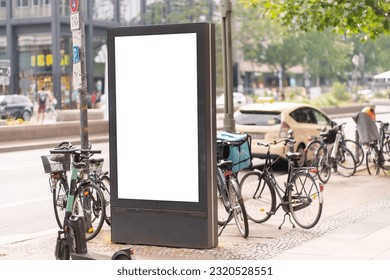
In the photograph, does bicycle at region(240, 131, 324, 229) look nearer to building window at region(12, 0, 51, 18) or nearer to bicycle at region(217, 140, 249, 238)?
bicycle at region(217, 140, 249, 238)

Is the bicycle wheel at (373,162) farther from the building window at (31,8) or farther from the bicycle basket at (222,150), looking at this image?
the building window at (31,8)

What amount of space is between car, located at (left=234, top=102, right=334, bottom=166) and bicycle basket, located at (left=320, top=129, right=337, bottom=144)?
183cm

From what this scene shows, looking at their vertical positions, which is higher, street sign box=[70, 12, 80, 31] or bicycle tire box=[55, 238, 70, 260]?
street sign box=[70, 12, 80, 31]

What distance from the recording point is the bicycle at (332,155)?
16406 millimetres

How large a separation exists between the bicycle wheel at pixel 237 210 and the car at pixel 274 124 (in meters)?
8.75

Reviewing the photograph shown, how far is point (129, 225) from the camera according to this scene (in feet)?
31.2

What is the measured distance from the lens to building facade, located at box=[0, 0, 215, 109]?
58719 mm

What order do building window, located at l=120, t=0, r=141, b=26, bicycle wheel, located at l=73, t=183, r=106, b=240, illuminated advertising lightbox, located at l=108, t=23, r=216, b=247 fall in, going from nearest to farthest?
illuminated advertising lightbox, located at l=108, t=23, r=216, b=247 → bicycle wheel, located at l=73, t=183, r=106, b=240 → building window, located at l=120, t=0, r=141, b=26

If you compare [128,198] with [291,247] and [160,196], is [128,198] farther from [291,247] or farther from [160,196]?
[291,247]

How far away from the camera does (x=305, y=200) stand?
10758mm

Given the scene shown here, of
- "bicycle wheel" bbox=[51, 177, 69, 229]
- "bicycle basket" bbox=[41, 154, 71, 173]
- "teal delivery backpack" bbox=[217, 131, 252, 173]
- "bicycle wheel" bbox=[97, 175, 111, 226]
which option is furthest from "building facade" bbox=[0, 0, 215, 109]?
"bicycle basket" bbox=[41, 154, 71, 173]

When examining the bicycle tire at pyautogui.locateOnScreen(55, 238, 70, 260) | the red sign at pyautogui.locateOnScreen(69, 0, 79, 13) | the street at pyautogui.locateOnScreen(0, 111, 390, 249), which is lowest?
the street at pyautogui.locateOnScreen(0, 111, 390, 249)

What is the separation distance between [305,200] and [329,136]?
640cm

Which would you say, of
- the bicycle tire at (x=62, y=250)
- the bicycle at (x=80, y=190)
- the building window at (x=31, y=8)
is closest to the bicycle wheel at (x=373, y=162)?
the bicycle at (x=80, y=190)
